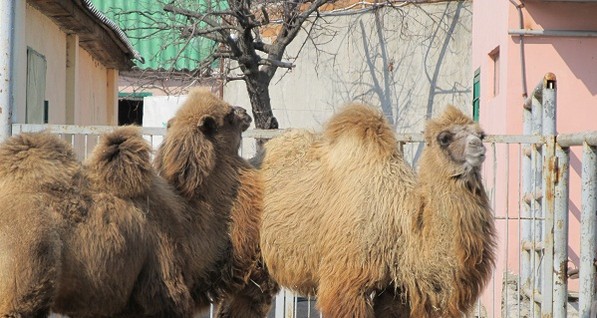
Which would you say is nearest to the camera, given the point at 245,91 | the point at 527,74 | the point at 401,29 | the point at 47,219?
the point at 47,219

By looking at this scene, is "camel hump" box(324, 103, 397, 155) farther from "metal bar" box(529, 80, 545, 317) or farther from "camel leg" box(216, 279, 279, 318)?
"metal bar" box(529, 80, 545, 317)

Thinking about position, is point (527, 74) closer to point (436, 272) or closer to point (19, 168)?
point (436, 272)

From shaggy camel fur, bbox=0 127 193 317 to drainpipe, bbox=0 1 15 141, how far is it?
189 cm

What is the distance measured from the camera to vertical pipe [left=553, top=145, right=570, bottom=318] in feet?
24.7

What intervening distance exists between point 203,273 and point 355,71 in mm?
12772


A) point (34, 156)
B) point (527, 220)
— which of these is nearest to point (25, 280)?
point (34, 156)

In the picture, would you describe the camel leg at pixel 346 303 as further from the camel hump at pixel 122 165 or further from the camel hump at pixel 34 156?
the camel hump at pixel 34 156

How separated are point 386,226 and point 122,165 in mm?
1742

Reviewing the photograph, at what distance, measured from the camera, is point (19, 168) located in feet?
19.6

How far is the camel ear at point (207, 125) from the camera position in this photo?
7.11m

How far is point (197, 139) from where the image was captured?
7.08 metres

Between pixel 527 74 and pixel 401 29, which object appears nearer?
pixel 527 74

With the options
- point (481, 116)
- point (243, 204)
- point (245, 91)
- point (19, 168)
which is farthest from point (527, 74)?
point (245, 91)

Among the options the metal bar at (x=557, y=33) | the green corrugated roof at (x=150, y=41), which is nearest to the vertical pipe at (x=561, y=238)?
the metal bar at (x=557, y=33)
